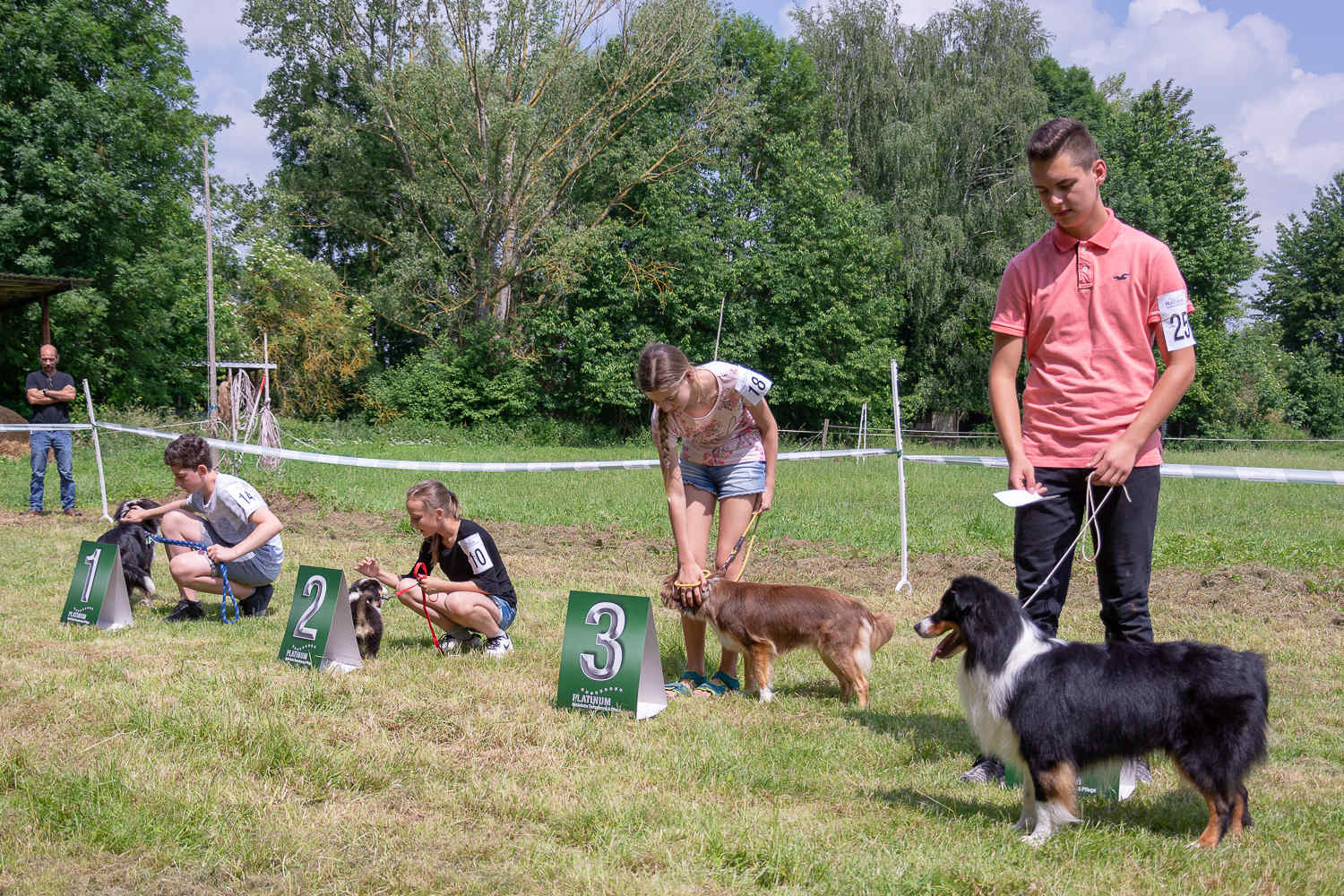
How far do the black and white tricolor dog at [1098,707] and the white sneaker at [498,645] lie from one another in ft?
10.2

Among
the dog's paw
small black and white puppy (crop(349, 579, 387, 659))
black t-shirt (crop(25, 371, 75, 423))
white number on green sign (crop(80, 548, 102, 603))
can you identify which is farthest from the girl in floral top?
black t-shirt (crop(25, 371, 75, 423))

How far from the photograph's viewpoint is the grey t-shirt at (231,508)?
19.7 feet

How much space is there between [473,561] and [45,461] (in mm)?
9129

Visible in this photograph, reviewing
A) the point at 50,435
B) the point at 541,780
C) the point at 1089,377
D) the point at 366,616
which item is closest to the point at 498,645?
the point at 366,616

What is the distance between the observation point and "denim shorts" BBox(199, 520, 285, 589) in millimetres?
6230

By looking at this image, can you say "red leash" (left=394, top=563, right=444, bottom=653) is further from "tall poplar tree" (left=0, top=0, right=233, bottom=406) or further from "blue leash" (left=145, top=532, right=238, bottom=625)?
"tall poplar tree" (left=0, top=0, right=233, bottom=406)

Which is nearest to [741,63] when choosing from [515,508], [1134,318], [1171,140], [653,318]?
[653,318]

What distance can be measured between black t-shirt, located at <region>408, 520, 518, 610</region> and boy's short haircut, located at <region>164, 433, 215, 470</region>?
5.19 feet

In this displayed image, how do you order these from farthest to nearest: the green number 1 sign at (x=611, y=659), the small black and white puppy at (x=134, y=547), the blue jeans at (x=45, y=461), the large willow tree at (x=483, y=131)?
1. the large willow tree at (x=483, y=131)
2. the blue jeans at (x=45, y=461)
3. the small black and white puppy at (x=134, y=547)
4. the green number 1 sign at (x=611, y=659)

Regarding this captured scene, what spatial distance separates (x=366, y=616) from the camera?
5.36 meters

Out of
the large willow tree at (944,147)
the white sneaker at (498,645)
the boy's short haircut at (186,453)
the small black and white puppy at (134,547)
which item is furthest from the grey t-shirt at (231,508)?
the large willow tree at (944,147)

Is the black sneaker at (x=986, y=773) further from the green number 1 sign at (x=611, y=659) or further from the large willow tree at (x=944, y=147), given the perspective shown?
the large willow tree at (x=944, y=147)

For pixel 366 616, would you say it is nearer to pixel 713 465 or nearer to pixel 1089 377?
pixel 713 465

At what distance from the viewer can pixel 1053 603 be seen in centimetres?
371
